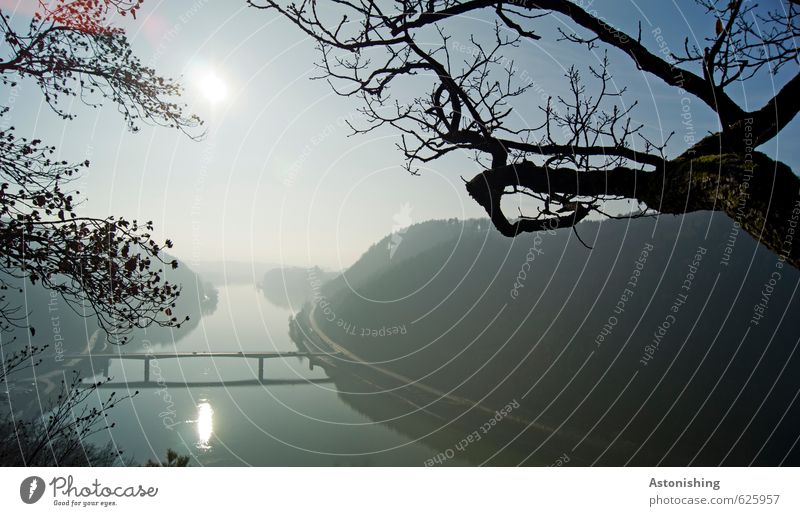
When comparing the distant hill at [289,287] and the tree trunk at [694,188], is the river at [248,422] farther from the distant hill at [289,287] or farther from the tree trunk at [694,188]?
the distant hill at [289,287]

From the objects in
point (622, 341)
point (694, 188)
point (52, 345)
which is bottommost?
point (622, 341)

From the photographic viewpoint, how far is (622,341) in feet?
153

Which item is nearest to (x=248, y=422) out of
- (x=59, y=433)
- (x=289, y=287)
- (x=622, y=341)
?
(x=59, y=433)

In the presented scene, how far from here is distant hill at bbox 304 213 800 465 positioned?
3756cm

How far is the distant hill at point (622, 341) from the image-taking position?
3756 centimetres

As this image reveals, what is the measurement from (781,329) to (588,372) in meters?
20.4

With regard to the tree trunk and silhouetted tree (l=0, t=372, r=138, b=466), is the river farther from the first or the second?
the tree trunk

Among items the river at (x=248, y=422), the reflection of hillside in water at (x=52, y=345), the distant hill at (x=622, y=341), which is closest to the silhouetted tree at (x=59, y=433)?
the river at (x=248, y=422)

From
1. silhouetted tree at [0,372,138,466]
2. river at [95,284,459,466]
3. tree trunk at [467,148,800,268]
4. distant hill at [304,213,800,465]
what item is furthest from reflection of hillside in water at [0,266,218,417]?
tree trunk at [467,148,800,268]

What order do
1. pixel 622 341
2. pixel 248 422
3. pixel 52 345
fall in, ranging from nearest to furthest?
pixel 248 422
pixel 52 345
pixel 622 341

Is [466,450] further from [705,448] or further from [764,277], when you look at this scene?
[764,277]

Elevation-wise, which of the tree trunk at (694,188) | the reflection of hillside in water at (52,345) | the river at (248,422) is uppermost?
the tree trunk at (694,188)

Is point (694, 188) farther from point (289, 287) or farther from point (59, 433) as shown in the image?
point (289, 287)

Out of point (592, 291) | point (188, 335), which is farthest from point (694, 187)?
point (188, 335)
